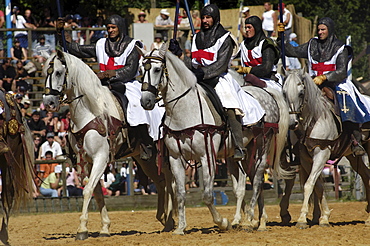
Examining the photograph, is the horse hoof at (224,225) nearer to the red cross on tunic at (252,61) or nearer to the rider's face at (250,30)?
the red cross on tunic at (252,61)

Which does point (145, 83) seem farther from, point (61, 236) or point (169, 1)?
point (169, 1)

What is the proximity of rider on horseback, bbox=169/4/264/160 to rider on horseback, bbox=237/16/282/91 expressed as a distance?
1181mm

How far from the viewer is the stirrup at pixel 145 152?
11.8m

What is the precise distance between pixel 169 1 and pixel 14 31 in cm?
915

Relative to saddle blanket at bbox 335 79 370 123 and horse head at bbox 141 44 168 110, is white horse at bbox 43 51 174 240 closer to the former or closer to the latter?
horse head at bbox 141 44 168 110

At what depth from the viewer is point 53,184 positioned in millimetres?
17656

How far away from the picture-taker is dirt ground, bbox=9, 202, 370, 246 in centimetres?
978

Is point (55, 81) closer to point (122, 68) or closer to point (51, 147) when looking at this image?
point (122, 68)

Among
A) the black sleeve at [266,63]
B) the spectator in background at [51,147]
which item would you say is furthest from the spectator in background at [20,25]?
the black sleeve at [266,63]

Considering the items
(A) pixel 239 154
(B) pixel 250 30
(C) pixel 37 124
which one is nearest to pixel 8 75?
(C) pixel 37 124

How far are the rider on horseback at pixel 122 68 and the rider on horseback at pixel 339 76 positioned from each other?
299cm

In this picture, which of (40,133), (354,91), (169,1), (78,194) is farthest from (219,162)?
(169,1)

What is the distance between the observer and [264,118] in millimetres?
11844

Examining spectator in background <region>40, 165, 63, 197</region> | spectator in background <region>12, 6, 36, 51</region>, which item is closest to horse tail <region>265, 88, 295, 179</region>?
spectator in background <region>40, 165, 63, 197</region>
